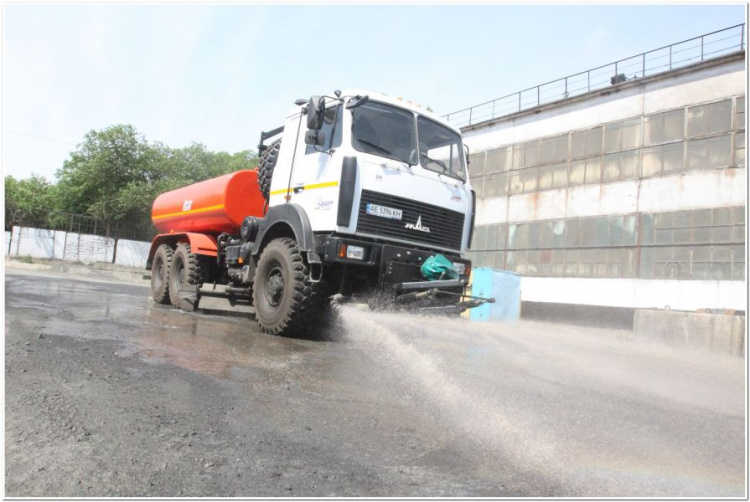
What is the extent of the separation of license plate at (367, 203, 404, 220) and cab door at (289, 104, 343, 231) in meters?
0.43

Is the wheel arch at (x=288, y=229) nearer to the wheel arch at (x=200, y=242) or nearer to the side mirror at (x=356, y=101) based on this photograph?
the side mirror at (x=356, y=101)

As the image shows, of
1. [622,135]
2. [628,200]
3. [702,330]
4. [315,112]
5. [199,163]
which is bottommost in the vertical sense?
[702,330]

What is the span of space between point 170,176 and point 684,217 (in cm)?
2857

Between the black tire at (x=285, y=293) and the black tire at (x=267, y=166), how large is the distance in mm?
1405

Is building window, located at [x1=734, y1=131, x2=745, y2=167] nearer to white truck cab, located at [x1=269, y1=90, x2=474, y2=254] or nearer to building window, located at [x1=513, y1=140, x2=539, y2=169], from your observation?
building window, located at [x1=513, y1=140, x2=539, y2=169]

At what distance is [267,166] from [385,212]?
2.68 metres

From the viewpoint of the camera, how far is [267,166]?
8.04 metres

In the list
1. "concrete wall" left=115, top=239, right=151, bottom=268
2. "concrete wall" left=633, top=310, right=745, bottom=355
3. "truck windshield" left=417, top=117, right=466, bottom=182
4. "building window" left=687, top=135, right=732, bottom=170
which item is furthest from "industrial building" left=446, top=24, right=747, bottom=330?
"concrete wall" left=115, top=239, right=151, bottom=268

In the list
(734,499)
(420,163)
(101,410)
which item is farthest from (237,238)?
(734,499)

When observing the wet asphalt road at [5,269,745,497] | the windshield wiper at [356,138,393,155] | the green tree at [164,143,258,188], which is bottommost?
the wet asphalt road at [5,269,745,497]

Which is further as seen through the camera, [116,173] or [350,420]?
[116,173]

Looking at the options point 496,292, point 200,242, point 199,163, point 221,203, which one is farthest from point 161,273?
point 199,163

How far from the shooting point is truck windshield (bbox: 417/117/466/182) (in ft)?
22.4

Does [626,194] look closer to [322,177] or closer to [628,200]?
[628,200]
